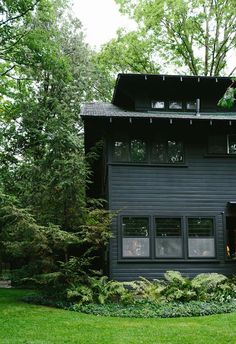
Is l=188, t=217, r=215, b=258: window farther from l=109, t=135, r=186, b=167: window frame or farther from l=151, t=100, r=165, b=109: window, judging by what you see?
l=151, t=100, r=165, b=109: window

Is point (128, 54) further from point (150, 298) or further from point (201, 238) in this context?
point (150, 298)

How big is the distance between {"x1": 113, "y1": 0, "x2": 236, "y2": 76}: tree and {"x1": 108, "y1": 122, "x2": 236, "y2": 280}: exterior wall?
49.9ft

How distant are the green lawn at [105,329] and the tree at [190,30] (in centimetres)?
A: 2212

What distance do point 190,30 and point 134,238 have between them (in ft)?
63.1

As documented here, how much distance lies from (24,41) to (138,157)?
6339mm

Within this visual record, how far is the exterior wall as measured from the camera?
47.6ft

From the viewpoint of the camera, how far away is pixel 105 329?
915 cm

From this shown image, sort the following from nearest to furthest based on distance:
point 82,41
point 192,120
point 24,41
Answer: point 192,120, point 24,41, point 82,41

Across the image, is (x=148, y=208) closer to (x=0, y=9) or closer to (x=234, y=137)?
(x=234, y=137)

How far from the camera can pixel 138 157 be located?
49.8ft

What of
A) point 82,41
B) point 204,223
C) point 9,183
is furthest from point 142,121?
point 82,41

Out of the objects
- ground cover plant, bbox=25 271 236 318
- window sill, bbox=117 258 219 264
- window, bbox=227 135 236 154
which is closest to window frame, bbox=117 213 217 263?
window sill, bbox=117 258 219 264

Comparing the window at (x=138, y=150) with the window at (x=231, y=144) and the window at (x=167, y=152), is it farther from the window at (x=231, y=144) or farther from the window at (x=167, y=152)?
the window at (x=231, y=144)

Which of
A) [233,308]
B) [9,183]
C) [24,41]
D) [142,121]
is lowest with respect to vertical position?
[233,308]
